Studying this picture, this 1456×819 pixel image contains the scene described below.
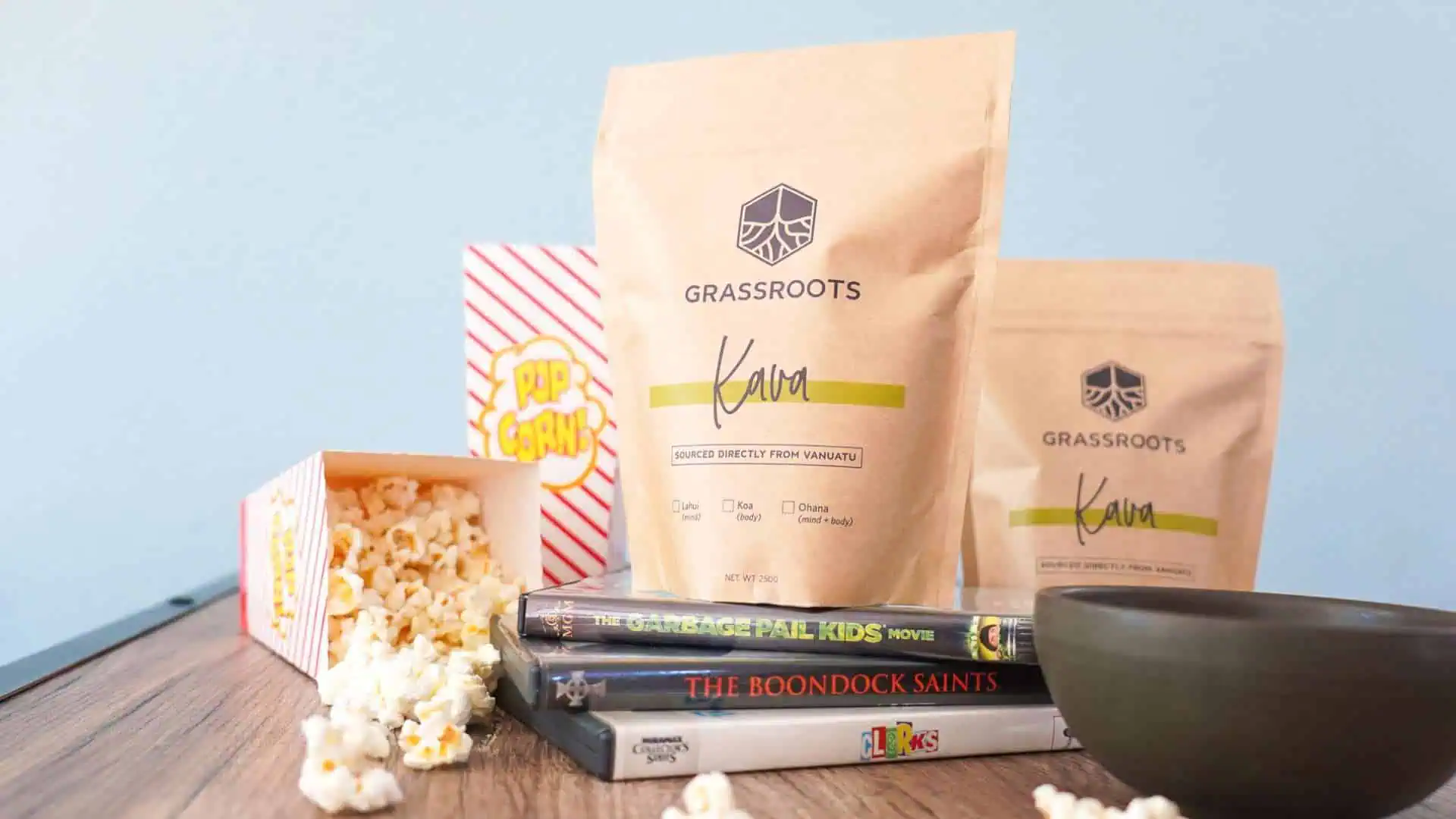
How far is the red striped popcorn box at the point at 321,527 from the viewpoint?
0.66 m

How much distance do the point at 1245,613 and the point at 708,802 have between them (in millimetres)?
236

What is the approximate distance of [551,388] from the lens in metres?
0.83

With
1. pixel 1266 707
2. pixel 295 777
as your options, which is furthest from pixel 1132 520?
pixel 295 777

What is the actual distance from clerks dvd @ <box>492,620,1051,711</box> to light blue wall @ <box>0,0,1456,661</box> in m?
0.82

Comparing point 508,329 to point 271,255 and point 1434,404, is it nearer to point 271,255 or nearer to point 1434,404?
point 271,255

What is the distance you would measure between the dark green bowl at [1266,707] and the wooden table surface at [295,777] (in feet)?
0.25

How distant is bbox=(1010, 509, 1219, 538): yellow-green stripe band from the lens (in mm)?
826

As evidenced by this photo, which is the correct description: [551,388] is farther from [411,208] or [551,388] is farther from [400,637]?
[411,208]

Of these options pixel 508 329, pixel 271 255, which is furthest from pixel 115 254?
pixel 508 329

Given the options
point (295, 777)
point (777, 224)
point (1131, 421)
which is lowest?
point (295, 777)

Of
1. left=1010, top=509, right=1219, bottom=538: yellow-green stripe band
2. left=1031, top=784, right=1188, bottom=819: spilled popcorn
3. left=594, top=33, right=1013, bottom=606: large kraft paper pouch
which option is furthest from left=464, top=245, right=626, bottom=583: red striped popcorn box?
left=1031, top=784, right=1188, bottom=819: spilled popcorn

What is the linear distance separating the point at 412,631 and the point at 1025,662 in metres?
0.36

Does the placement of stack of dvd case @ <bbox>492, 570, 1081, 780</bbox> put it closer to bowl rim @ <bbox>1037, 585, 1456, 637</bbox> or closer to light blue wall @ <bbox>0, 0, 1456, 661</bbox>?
bowl rim @ <bbox>1037, 585, 1456, 637</bbox>

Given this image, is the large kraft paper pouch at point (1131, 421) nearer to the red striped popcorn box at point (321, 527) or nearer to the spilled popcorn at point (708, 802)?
the red striped popcorn box at point (321, 527)
